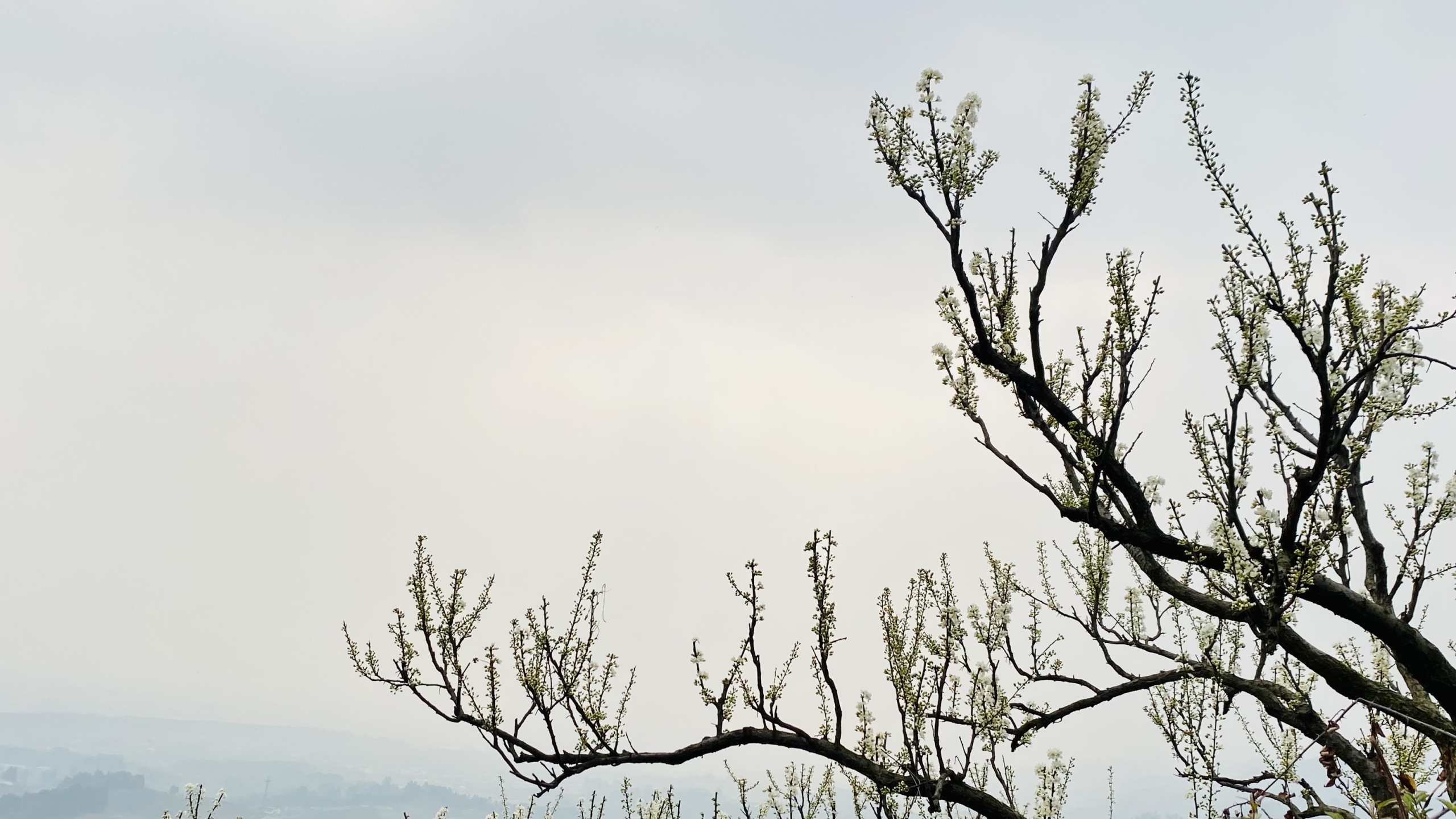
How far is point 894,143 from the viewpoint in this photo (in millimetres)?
4801

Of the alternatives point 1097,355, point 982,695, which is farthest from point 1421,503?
point 982,695

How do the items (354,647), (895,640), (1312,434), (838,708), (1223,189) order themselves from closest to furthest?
(1223,189), (838,708), (895,640), (354,647), (1312,434)

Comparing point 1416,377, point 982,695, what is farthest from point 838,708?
point 1416,377

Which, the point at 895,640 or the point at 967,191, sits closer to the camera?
the point at 967,191

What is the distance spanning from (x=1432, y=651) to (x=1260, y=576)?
178cm

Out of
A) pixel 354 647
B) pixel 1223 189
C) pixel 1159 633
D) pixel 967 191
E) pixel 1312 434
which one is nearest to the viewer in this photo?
pixel 1223 189

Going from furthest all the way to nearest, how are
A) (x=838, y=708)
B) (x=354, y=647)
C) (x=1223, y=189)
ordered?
(x=354, y=647), (x=838, y=708), (x=1223, y=189)

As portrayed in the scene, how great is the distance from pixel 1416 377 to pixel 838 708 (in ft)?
15.2

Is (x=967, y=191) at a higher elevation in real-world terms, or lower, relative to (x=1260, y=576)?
higher

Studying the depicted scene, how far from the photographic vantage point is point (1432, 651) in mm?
5117

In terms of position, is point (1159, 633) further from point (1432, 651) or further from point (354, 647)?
point (354, 647)

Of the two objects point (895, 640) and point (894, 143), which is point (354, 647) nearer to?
point (895, 640)

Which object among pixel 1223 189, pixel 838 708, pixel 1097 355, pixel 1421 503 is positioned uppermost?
pixel 1223 189

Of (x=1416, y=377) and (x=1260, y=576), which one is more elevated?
(x=1416, y=377)
